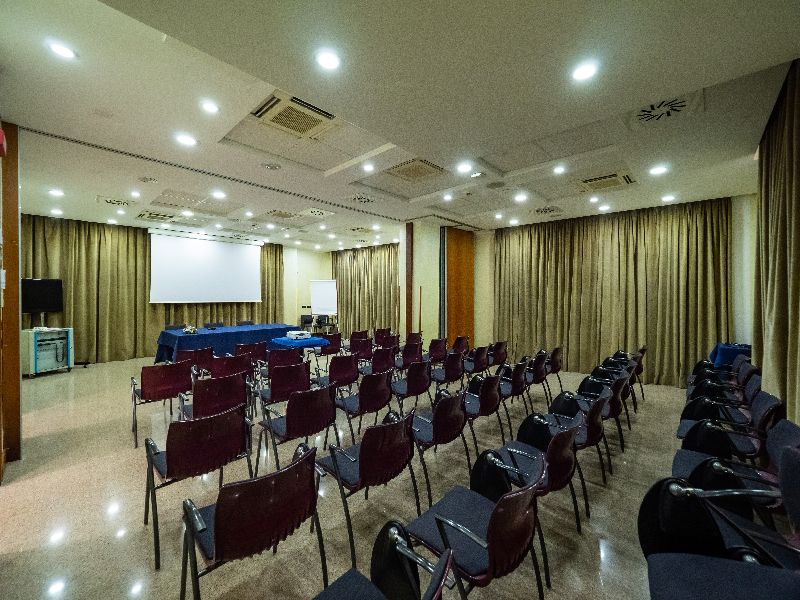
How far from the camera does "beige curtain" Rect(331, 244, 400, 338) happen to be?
1255 centimetres

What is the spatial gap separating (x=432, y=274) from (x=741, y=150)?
5851 millimetres

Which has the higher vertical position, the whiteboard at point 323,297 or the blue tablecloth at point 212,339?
the whiteboard at point 323,297

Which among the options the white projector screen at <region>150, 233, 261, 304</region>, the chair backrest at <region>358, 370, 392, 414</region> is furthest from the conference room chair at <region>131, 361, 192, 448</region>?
the white projector screen at <region>150, 233, 261, 304</region>

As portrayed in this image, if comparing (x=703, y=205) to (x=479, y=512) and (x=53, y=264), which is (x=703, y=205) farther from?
(x=53, y=264)

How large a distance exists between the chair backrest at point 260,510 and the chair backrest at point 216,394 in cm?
175

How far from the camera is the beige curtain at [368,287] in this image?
1255cm

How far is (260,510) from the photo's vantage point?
4.94ft

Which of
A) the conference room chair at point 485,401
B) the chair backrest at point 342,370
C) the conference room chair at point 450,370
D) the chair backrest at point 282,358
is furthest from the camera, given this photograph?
the chair backrest at point 282,358

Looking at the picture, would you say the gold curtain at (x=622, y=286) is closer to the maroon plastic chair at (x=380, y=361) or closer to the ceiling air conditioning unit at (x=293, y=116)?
the maroon plastic chair at (x=380, y=361)

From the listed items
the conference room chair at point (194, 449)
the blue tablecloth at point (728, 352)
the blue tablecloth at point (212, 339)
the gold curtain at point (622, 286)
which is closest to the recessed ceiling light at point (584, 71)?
Result: the conference room chair at point (194, 449)

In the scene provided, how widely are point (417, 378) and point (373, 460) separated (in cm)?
198

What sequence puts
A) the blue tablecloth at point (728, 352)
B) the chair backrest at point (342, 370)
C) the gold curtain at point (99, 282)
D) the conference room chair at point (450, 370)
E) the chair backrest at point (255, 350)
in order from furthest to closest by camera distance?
the gold curtain at point (99, 282)
the chair backrest at point (255, 350)
the blue tablecloth at point (728, 352)
the conference room chair at point (450, 370)
the chair backrest at point (342, 370)

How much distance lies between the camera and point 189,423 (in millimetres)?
2109

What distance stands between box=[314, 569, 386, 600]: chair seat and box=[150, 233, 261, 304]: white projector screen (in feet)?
35.0
